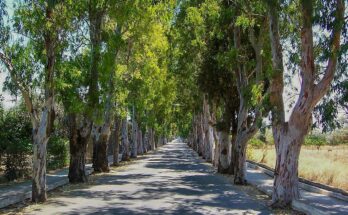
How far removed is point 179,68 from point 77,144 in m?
16.1

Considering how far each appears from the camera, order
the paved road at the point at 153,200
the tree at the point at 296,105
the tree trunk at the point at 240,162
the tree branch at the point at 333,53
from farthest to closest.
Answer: the tree trunk at the point at 240,162, the paved road at the point at 153,200, the tree at the point at 296,105, the tree branch at the point at 333,53

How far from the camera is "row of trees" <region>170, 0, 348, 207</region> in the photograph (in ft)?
49.2

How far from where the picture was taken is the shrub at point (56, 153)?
30.9 m

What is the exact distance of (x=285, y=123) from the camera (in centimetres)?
1645

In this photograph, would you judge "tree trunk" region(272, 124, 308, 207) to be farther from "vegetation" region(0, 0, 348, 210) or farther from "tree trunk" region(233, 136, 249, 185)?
"tree trunk" region(233, 136, 249, 185)

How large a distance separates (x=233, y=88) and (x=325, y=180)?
285 inches

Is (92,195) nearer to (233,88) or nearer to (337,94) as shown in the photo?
(337,94)

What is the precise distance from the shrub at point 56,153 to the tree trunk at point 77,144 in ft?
21.2

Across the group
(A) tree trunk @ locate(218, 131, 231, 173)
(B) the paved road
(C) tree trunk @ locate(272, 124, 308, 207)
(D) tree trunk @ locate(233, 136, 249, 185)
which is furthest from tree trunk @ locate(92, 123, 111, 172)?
(C) tree trunk @ locate(272, 124, 308, 207)

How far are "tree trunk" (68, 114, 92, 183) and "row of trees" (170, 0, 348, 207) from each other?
686 cm

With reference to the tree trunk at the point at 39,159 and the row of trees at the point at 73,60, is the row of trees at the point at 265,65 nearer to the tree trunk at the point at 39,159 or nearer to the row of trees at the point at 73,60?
the row of trees at the point at 73,60

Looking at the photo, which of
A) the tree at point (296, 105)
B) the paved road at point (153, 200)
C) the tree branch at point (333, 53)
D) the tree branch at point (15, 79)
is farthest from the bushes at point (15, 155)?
the tree branch at point (333, 53)

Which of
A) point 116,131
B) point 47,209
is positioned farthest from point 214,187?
point 116,131

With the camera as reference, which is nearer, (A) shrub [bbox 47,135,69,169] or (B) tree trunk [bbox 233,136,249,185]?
(B) tree trunk [bbox 233,136,249,185]
